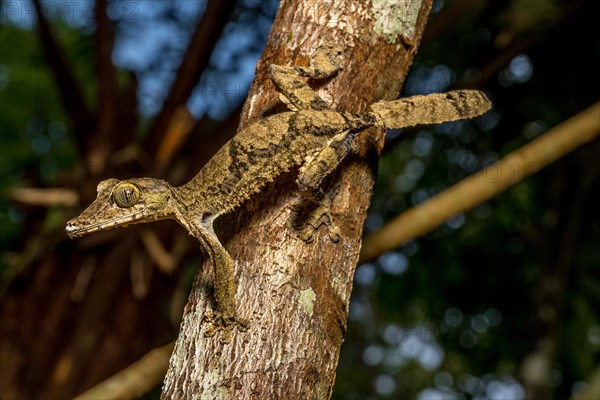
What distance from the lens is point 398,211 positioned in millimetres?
7699

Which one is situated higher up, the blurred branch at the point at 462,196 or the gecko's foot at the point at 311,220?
the blurred branch at the point at 462,196

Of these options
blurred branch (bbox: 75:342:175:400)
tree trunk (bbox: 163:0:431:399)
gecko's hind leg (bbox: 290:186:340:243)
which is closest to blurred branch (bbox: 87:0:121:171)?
blurred branch (bbox: 75:342:175:400)

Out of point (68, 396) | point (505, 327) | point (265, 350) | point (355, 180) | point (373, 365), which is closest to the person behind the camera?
point (265, 350)

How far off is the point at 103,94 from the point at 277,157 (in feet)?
13.2

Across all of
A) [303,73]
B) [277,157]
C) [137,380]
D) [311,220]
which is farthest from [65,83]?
[311,220]

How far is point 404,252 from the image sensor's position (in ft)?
23.7

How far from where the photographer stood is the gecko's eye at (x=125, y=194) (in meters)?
3.53

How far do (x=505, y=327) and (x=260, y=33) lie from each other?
4.69 meters

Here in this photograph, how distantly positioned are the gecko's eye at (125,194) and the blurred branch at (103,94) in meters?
3.59

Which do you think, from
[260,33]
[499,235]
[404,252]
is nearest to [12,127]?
[260,33]

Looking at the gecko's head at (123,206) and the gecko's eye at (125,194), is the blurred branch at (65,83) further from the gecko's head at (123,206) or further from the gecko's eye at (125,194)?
the gecko's eye at (125,194)

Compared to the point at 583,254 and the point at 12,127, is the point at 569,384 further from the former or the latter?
the point at 12,127

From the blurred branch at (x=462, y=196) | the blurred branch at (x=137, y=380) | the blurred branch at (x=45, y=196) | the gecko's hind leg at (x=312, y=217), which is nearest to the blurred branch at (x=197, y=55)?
the blurred branch at (x=45, y=196)

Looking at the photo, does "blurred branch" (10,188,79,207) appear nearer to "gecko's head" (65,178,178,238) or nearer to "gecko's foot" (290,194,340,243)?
"gecko's head" (65,178,178,238)
